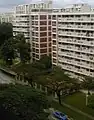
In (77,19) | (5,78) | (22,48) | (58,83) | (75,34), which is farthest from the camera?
(22,48)

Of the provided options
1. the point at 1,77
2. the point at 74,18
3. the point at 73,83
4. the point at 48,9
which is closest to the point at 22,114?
the point at 73,83

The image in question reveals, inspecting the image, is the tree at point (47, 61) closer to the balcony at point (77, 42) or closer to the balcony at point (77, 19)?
the balcony at point (77, 42)

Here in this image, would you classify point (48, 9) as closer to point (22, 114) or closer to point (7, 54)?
point (7, 54)

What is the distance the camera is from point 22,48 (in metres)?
35.2

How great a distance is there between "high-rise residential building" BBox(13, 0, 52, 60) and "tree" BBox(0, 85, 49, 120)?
75.1ft

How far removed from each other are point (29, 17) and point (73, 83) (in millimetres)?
16311

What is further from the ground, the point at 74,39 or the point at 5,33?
the point at 74,39

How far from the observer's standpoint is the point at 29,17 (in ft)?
123

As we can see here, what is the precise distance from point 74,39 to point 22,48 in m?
7.70

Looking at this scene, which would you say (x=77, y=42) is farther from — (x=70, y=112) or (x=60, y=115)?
(x=60, y=115)

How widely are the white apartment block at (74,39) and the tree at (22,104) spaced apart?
15.0m

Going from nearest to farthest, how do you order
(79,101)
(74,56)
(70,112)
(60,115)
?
1. (60,115)
2. (70,112)
3. (79,101)
4. (74,56)

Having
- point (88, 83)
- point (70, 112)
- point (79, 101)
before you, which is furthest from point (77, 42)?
point (70, 112)

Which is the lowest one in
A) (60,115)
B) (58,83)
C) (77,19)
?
(60,115)
